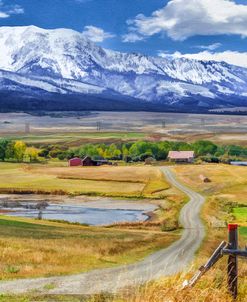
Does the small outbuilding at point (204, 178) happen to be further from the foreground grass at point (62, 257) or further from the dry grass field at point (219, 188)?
the foreground grass at point (62, 257)

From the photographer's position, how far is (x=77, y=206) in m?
109

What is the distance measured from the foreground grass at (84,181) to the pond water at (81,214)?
22669mm

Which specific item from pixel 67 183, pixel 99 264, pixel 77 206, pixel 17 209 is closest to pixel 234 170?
pixel 67 183

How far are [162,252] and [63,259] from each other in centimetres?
1297

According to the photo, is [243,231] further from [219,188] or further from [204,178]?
[204,178]

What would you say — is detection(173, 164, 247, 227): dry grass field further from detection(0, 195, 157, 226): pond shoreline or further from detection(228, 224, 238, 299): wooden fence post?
detection(228, 224, 238, 299): wooden fence post

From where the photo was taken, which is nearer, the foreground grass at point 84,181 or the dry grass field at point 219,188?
the dry grass field at point 219,188

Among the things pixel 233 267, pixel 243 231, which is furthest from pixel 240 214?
pixel 233 267

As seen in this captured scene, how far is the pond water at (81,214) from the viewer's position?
3526 inches

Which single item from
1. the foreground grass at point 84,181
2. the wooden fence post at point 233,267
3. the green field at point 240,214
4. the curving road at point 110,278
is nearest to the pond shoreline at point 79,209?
the foreground grass at point 84,181

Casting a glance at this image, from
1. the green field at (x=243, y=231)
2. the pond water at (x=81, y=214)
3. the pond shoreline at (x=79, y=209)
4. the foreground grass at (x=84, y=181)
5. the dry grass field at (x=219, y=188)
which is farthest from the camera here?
the foreground grass at (x=84, y=181)

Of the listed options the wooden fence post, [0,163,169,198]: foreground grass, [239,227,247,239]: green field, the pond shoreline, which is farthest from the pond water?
the wooden fence post

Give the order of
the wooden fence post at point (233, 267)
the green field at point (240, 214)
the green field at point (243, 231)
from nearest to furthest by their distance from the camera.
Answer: the wooden fence post at point (233, 267) → the green field at point (243, 231) → the green field at point (240, 214)

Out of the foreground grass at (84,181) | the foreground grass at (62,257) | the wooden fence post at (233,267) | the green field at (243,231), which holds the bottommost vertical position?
the foreground grass at (84,181)
